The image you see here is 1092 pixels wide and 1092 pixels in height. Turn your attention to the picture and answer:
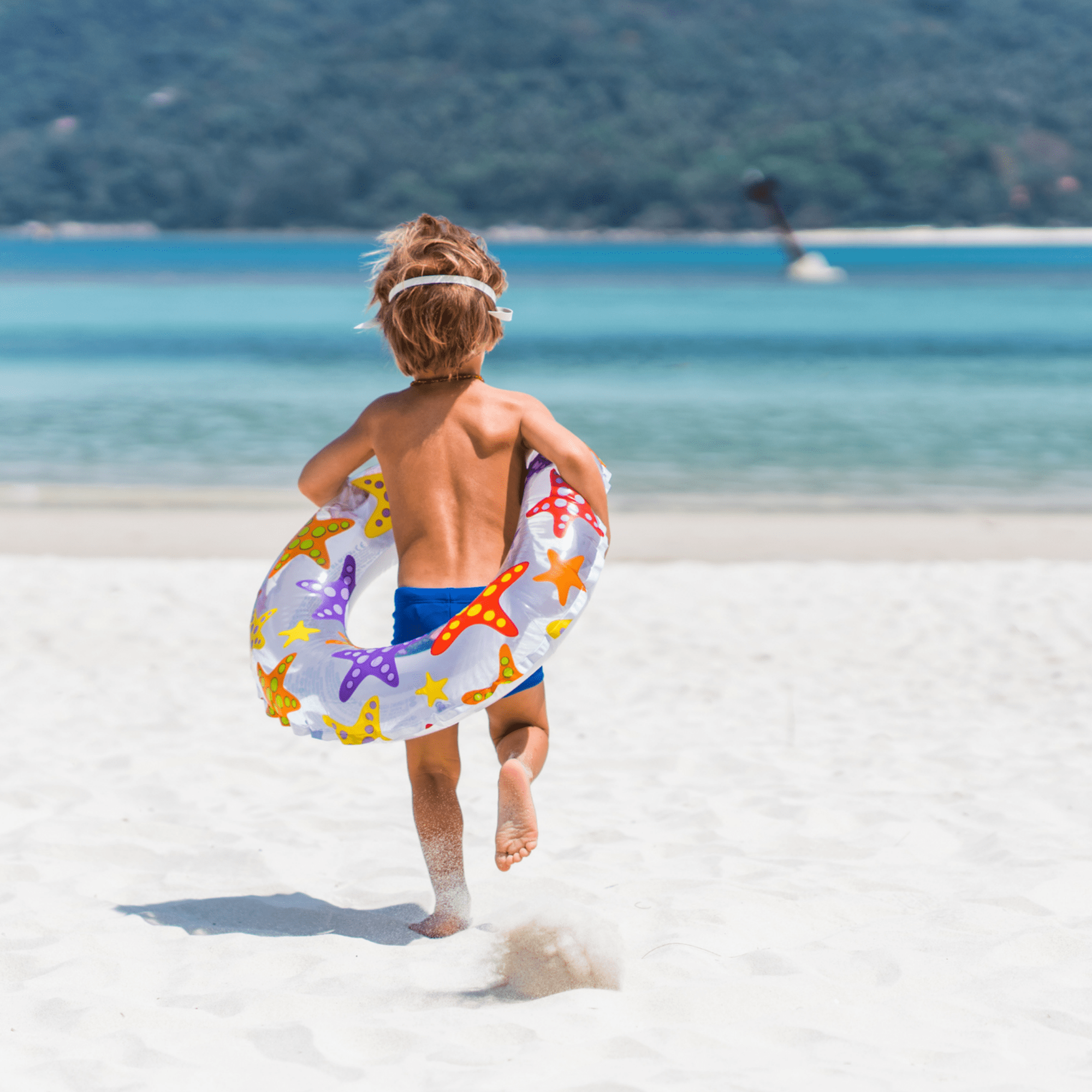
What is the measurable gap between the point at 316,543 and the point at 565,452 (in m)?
0.66

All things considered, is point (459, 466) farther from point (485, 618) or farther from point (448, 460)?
point (485, 618)

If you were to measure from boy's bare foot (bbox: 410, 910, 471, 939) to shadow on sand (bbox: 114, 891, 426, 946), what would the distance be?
0.03m

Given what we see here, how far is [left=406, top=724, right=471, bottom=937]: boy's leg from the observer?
8.73ft

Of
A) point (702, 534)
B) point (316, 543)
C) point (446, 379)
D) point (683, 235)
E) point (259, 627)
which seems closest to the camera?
point (446, 379)

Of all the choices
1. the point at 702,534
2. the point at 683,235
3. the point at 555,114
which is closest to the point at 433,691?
the point at 702,534

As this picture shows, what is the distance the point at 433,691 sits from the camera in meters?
2.45

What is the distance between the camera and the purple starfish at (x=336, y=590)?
276 centimetres

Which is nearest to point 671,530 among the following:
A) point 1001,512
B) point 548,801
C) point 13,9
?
point 1001,512

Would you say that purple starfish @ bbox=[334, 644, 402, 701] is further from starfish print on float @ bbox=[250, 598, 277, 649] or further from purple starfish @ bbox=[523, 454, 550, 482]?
purple starfish @ bbox=[523, 454, 550, 482]

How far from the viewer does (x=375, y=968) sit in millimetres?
2467

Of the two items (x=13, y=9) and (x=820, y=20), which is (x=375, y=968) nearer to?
(x=820, y=20)

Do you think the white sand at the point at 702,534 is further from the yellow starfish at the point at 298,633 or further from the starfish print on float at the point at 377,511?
the yellow starfish at the point at 298,633

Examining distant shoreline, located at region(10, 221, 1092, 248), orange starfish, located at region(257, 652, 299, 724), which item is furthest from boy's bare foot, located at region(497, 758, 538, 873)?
distant shoreline, located at region(10, 221, 1092, 248)

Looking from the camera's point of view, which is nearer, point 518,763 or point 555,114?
point 518,763
